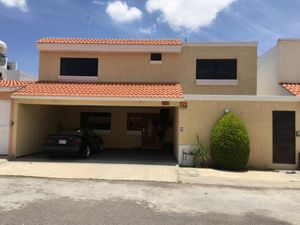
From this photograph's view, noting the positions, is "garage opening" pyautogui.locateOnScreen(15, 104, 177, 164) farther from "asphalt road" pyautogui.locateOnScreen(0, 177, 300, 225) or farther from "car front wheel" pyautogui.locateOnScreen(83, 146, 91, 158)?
"asphalt road" pyautogui.locateOnScreen(0, 177, 300, 225)

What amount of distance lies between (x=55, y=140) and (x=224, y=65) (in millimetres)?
10374

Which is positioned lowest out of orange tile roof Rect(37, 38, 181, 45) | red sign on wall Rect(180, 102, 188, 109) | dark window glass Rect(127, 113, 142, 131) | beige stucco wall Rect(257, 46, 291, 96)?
dark window glass Rect(127, 113, 142, 131)

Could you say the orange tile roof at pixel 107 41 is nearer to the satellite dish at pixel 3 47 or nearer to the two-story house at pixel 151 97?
the two-story house at pixel 151 97

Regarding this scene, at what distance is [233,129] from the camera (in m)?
13.8

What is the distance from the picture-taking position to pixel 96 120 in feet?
74.9

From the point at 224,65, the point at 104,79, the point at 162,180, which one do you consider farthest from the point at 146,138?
the point at 162,180

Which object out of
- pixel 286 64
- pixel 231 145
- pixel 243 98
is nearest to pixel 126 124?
pixel 243 98

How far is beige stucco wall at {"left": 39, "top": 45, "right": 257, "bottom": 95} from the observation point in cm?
1942

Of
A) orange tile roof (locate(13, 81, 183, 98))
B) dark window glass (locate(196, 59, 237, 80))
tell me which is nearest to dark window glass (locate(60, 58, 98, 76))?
orange tile roof (locate(13, 81, 183, 98))

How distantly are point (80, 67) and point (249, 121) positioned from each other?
33.4 ft

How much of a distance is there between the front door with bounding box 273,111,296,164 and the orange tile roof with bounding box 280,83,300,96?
1.65 metres

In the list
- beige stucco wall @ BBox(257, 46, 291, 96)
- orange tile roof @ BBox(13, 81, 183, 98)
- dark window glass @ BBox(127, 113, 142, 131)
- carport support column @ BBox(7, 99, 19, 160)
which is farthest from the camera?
dark window glass @ BBox(127, 113, 142, 131)

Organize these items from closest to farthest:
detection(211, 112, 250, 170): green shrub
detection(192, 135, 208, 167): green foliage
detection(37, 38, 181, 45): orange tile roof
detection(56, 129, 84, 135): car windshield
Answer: detection(211, 112, 250, 170): green shrub, detection(192, 135, 208, 167): green foliage, detection(56, 129, 84, 135): car windshield, detection(37, 38, 181, 45): orange tile roof

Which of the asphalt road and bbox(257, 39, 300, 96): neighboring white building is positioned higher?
bbox(257, 39, 300, 96): neighboring white building
